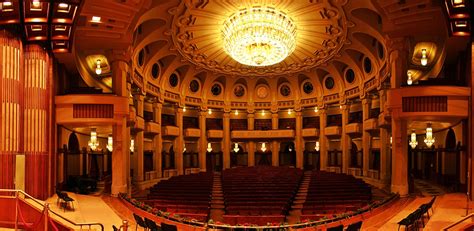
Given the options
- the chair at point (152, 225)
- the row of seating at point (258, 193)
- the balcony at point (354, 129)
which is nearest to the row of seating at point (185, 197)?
the row of seating at point (258, 193)

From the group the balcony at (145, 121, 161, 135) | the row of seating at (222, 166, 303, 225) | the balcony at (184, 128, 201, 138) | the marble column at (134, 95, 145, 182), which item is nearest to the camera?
the row of seating at (222, 166, 303, 225)

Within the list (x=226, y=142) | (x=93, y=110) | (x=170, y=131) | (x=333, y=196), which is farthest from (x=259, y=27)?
(x=226, y=142)

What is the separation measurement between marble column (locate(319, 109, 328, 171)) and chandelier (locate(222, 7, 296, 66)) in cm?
1376

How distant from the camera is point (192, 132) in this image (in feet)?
101

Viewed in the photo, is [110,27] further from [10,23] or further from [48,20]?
[10,23]

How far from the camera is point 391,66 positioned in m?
18.1

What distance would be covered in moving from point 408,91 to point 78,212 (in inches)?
502

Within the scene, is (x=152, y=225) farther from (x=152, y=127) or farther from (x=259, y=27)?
(x=152, y=127)

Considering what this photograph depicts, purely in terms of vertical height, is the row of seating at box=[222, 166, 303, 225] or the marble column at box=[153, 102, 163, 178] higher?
the marble column at box=[153, 102, 163, 178]

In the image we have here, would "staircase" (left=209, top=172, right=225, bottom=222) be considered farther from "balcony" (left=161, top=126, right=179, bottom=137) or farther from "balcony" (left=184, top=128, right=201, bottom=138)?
"balcony" (left=184, top=128, right=201, bottom=138)

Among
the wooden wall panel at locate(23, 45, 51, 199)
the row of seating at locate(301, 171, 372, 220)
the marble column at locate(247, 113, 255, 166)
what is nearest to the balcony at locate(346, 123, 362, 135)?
the row of seating at locate(301, 171, 372, 220)

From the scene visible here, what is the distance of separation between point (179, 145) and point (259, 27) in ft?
48.8

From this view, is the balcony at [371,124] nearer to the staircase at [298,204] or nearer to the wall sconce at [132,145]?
the staircase at [298,204]

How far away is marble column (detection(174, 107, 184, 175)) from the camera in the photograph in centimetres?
2955
